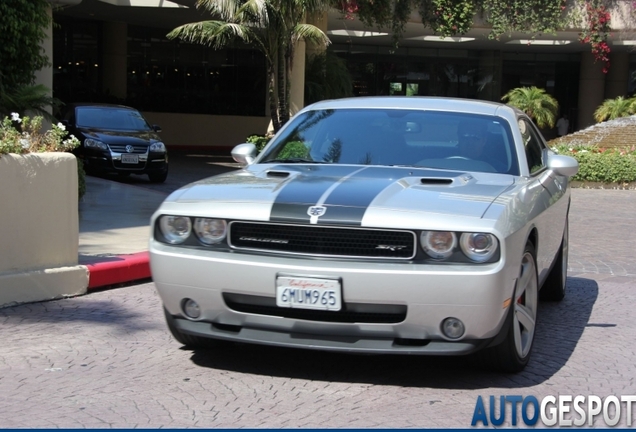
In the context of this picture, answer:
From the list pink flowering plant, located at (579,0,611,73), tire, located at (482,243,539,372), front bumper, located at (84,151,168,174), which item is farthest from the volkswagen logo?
pink flowering plant, located at (579,0,611,73)

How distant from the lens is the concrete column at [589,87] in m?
38.2

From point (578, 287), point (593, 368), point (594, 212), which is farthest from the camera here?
point (594, 212)

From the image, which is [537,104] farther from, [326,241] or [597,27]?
[326,241]

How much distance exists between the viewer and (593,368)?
5.43 m

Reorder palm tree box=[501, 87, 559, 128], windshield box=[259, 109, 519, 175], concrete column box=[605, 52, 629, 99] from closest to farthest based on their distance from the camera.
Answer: windshield box=[259, 109, 519, 175] < palm tree box=[501, 87, 559, 128] < concrete column box=[605, 52, 629, 99]

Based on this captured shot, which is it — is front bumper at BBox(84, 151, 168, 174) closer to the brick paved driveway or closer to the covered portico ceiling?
the covered portico ceiling

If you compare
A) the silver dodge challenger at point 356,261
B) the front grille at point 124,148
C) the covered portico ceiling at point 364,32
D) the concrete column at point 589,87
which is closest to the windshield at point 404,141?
the silver dodge challenger at point 356,261

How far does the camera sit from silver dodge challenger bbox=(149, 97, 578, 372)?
14.9 ft

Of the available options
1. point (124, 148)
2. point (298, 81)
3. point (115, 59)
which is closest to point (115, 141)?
point (124, 148)

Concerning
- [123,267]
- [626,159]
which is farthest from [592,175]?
[123,267]

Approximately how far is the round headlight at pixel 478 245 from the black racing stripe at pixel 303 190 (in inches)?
33.1

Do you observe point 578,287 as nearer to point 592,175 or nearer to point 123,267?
point 123,267

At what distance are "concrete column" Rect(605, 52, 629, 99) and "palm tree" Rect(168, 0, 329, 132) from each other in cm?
2085

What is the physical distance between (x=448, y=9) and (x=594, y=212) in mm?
13094
